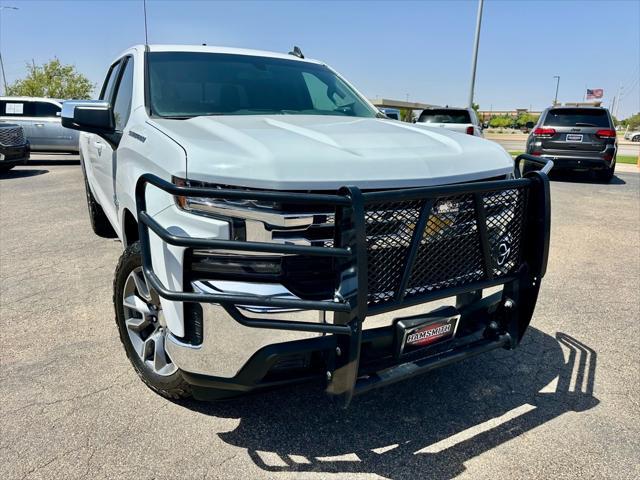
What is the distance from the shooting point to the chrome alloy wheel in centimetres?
262

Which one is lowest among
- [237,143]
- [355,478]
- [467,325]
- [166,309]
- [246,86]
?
[355,478]

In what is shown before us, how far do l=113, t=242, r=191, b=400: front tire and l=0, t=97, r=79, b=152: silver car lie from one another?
13305 millimetres

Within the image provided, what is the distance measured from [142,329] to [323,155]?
4.91 feet

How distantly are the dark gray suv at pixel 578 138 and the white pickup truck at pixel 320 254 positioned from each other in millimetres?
9630

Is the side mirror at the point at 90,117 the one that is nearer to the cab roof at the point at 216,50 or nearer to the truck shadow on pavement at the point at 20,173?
the cab roof at the point at 216,50

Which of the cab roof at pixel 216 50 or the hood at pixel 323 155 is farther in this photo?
the cab roof at pixel 216 50

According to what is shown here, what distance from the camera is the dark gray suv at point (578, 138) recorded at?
1113 cm

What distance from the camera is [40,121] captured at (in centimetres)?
1438

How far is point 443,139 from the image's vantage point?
8.86 feet

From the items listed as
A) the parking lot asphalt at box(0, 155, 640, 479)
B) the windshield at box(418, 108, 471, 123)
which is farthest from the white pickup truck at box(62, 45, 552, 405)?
the windshield at box(418, 108, 471, 123)

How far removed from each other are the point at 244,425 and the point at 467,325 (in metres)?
1.24

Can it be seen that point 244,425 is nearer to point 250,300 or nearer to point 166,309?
point 166,309

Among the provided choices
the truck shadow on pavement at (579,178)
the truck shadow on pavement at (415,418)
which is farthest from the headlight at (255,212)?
the truck shadow on pavement at (579,178)

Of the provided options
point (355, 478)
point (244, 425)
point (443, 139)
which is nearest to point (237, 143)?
point (443, 139)
